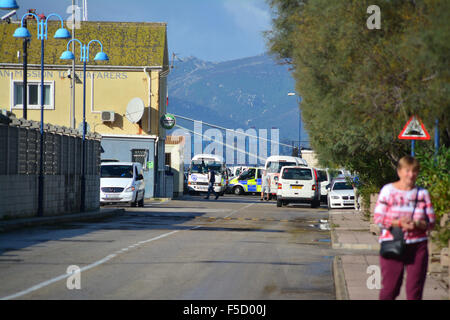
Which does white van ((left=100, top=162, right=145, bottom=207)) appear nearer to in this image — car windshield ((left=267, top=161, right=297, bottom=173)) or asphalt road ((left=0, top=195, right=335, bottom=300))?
asphalt road ((left=0, top=195, right=335, bottom=300))

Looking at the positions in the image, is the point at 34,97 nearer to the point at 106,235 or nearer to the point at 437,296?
the point at 106,235

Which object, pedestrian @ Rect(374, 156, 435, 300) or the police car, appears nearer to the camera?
pedestrian @ Rect(374, 156, 435, 300)

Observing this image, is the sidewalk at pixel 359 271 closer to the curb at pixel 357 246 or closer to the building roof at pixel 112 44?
the curb at pixel 357 246

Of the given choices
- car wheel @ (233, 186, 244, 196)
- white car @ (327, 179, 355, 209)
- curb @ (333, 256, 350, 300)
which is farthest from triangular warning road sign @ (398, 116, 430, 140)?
car wheel @ (233, 186, 244, 196)

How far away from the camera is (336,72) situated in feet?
56.9

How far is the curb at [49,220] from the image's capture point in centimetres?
2113

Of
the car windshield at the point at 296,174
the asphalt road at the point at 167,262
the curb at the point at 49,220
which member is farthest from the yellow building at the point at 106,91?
the asphalt road at the point at 167,262

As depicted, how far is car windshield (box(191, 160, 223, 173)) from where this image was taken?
202 feet

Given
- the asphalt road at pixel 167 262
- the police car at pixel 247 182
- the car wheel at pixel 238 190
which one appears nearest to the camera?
the asphalt road at pixel 167 262

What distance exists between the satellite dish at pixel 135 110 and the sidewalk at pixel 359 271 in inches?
1082

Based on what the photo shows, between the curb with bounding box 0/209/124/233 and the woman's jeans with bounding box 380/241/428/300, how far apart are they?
14.3m

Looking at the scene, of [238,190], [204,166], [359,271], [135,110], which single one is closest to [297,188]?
[135,110]

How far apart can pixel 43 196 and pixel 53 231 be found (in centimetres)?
492
